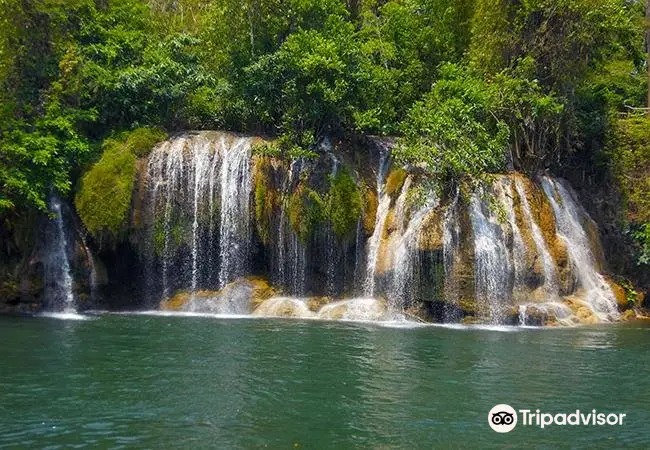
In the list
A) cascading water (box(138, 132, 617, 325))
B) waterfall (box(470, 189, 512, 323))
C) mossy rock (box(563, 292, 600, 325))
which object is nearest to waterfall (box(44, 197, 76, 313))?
cascading water (box(138, 132, 617, 325))

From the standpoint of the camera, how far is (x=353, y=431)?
11.3 metres

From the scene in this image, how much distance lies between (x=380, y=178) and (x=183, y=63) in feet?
30.7

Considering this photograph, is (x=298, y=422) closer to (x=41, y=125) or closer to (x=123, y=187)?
(x=123, y=187)

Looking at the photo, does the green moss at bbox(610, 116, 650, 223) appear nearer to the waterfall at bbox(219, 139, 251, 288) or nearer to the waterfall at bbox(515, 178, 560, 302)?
the waterfall at bbox(515, 178, 560, 302)

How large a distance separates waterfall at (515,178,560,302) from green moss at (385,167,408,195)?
3.87m

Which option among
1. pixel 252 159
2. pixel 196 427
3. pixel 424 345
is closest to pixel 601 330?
pixel 424 345

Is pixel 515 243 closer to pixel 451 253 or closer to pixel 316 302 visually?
pixel 451 253

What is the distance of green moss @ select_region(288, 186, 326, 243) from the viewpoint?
1043 inches

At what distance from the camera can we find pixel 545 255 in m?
25.4

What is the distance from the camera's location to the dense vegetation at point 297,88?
2616 centimetres

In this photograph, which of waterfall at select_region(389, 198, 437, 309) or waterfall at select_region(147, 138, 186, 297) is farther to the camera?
waterfall at select_region(147, 138, 186, 297)

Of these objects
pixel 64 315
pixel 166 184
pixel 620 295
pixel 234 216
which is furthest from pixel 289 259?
pixel 620 295

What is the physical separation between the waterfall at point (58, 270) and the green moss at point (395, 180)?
10.9m

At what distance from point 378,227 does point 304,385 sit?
508 inches
